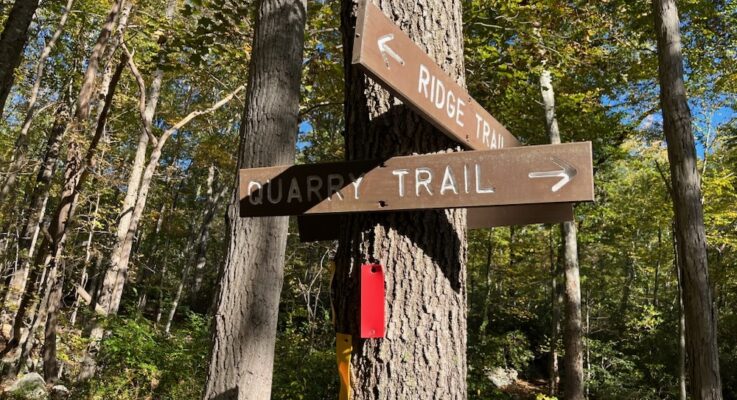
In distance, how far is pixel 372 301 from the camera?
1536 mm

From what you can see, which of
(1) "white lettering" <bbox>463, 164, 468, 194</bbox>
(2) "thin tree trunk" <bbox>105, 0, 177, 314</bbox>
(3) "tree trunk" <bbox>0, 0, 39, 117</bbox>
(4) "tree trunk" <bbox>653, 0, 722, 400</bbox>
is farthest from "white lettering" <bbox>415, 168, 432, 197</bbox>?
(2) "thin tree trunk" <bbox>105, 0, 177, 314</bbox>

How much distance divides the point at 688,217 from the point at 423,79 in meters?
4.48

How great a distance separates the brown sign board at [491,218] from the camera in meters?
1.92

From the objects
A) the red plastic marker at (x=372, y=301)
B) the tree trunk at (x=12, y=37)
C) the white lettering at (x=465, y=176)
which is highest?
the tree trunk at (x=12, y=37)

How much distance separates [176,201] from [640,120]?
23.0 metres

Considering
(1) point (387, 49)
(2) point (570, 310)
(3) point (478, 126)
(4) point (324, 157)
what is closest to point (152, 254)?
(4) point (324, 157)

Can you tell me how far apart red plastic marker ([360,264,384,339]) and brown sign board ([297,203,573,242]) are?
349 millimetres

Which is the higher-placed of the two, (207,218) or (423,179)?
(207,218)

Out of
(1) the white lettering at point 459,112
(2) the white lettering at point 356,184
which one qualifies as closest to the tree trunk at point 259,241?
(2) the white lettering at point 356,184

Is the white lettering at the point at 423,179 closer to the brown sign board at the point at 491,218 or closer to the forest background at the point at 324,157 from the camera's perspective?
the brown sign board at the point at 491,218

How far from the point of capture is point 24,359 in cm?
782

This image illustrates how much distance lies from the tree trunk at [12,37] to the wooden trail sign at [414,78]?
199 inches

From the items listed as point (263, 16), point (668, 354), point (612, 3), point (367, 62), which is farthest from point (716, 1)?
point (668, 354)

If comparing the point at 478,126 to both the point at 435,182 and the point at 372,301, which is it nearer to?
the point at 435,182
